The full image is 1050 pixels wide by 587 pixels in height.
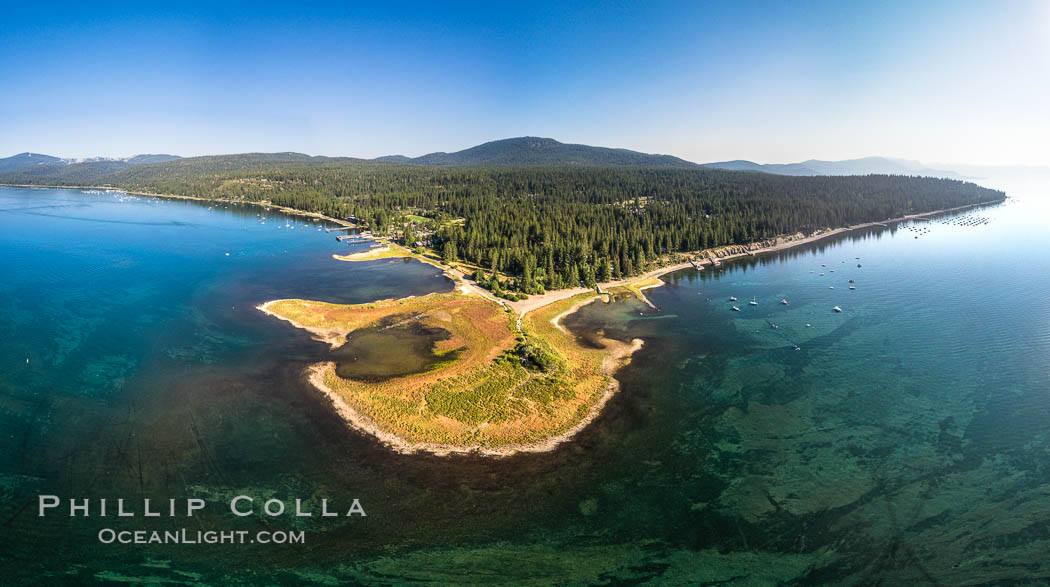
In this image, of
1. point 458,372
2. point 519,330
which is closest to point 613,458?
point 458,372

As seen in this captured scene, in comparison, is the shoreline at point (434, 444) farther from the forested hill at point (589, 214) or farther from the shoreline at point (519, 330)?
the forested hill at point (589, 214)

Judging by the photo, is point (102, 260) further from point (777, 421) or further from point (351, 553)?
point (777, 421)

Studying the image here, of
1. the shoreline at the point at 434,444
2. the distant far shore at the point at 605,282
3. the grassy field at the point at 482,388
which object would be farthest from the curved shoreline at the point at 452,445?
the distant far shore at the point at 605,282

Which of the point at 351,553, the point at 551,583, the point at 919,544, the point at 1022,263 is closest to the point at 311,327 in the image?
the point at 351,553

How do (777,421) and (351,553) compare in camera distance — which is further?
(777,421)

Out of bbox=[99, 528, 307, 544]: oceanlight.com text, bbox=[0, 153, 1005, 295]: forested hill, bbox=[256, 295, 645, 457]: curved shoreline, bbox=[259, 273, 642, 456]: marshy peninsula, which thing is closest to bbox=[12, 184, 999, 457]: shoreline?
bbox=[256, 295, 645, 457]: curved shoreline
